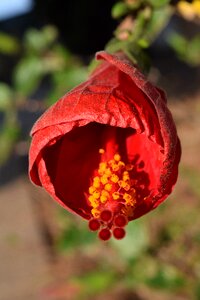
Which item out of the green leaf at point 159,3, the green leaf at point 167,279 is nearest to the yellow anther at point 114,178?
the green leaf at point 159,3

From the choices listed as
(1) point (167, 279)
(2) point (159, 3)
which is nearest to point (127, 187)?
(2) point (159, 3)

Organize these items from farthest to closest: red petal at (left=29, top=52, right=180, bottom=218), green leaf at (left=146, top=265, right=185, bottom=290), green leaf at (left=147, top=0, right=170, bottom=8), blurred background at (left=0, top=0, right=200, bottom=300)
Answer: blurred background at (left=0, top=0, right=200, bottom=300) → green leaf at (left=146, top=265, right=185, bottom=290) → green leaf at (left=147, top=0, right=170, bottom=8) → red petal at (left=29, top=52, right=180, bottom=218)

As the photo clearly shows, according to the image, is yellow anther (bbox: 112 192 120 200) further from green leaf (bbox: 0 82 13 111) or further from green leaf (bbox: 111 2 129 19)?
green leaf (bbox: 0 82 13 111)

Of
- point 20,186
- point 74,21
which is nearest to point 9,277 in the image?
point 20,186

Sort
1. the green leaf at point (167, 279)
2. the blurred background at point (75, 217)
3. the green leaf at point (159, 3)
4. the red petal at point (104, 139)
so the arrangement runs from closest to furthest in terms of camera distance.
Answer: the red petal at point (104, 139) → the green leaf at point (159, 3) → the green leaf at point (167, 279) → the blurred background at point (75, 217)

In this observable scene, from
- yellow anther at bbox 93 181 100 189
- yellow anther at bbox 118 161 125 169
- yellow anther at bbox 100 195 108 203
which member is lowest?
yellow anther at bbox 100 195 108 203

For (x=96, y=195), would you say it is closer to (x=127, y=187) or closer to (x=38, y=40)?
(x=127, y=187)

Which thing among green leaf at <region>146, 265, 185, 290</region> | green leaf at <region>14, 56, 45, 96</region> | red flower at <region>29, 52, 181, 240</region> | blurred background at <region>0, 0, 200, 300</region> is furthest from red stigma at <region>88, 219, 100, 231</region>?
green leaf at <region>14, 56, 45, 96</region>

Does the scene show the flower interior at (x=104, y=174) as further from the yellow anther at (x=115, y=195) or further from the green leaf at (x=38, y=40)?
the green leaf at (x=38, y=40)
